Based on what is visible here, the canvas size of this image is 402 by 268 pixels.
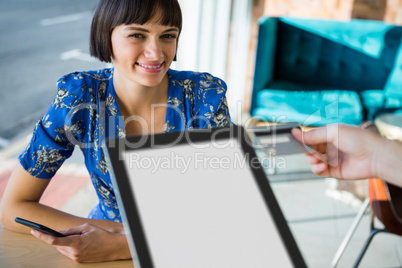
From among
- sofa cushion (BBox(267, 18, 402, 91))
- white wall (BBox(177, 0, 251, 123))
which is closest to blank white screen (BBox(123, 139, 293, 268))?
white wall (BBox(177, 0, 251, 123))

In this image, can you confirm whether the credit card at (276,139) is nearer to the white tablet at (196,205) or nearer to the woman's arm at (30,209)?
the white tablet at (196,205)

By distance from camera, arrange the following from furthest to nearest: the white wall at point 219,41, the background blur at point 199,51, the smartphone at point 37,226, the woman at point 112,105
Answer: the background blur at point 199,51
the white wall at point 219,41
the woman at point 112,105
the smartphone at point 37,226

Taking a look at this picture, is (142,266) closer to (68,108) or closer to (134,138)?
(134,138)

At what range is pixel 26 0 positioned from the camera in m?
8.21

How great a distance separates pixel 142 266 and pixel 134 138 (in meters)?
0.16

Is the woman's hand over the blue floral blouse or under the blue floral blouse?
under

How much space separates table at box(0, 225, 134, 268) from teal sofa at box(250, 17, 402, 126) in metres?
2.65

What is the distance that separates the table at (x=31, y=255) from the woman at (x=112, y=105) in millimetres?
40

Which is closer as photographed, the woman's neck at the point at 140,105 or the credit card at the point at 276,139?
the credit card at the point at 276,139

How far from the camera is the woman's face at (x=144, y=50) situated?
47.3 inches

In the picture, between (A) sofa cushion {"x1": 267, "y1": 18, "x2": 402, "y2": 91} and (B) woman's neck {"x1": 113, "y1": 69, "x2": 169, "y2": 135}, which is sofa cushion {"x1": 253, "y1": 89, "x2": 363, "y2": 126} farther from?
(B) woman's neck {"x1": 113, "y1": 69, "x2": 169, "y2": 135}

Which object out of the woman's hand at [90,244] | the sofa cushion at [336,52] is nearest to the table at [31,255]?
the woman's hand at [90,244]

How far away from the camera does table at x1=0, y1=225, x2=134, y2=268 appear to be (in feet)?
2.69

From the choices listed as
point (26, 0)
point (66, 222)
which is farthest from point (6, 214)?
point (26, 0)
